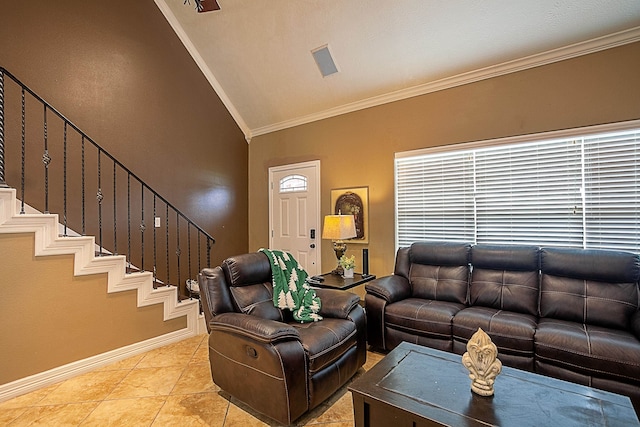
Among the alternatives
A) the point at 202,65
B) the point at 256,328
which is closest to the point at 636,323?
the point at 256,328

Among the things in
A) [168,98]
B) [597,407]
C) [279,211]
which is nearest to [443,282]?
[597,407]

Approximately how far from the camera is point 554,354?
2209 millimetres

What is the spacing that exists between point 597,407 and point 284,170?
4475 mm

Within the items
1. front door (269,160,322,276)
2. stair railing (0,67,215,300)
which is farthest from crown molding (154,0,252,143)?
stair railing (0,67,215,300)

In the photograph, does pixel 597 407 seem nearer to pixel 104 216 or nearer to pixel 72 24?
pixel 104 216

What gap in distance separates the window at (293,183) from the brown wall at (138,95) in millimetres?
842

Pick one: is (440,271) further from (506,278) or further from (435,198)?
(435,198)

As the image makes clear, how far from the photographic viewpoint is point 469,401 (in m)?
1.50

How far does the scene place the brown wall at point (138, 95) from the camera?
3348 millimetres

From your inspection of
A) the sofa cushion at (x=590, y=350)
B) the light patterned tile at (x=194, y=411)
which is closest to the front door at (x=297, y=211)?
the light patterned tile at (x=194, y=411)

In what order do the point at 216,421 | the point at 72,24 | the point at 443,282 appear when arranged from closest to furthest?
the point at 216,421 < the point at 443,282 < the point at 72,24

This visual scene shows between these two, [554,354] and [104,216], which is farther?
[104,216]

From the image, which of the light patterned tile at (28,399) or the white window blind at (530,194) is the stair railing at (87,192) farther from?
the white window blind at (530,194)

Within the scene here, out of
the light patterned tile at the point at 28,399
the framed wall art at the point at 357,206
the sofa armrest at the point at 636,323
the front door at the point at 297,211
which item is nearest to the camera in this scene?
the sofa armrest at the point at 636,323
